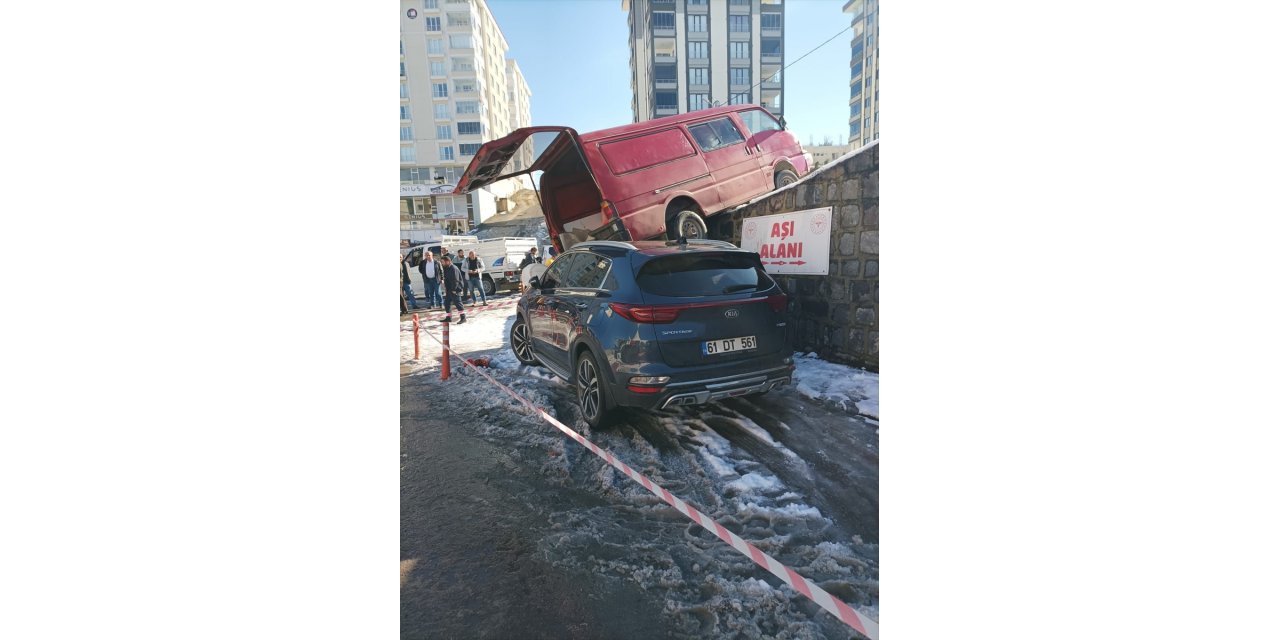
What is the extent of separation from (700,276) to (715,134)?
193 inches

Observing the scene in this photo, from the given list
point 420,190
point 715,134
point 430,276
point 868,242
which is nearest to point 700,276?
point 868,242

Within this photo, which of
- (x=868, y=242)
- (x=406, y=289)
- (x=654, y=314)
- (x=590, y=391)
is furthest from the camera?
(x=406, y=289)

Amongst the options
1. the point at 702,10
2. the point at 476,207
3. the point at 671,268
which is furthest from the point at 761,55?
the point at 671,268

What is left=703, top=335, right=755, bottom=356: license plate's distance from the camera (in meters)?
3.58

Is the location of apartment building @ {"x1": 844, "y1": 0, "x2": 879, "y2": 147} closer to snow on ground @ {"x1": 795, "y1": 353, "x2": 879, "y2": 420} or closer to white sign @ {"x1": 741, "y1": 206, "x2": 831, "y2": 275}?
white sign @ {"x1": 741, "y1": 206, "x2": 831, "y2": 275}

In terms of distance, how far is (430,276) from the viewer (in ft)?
40.6

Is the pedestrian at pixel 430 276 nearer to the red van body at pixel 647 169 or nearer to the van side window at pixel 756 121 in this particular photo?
the red van body at pixel 647 169

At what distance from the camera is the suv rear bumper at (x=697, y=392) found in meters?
3.49

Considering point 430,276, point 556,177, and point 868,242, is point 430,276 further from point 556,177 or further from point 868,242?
point 868,242

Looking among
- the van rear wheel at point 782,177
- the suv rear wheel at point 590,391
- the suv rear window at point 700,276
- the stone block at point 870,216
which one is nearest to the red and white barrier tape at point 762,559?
the suv rear wheel at point 590,391
